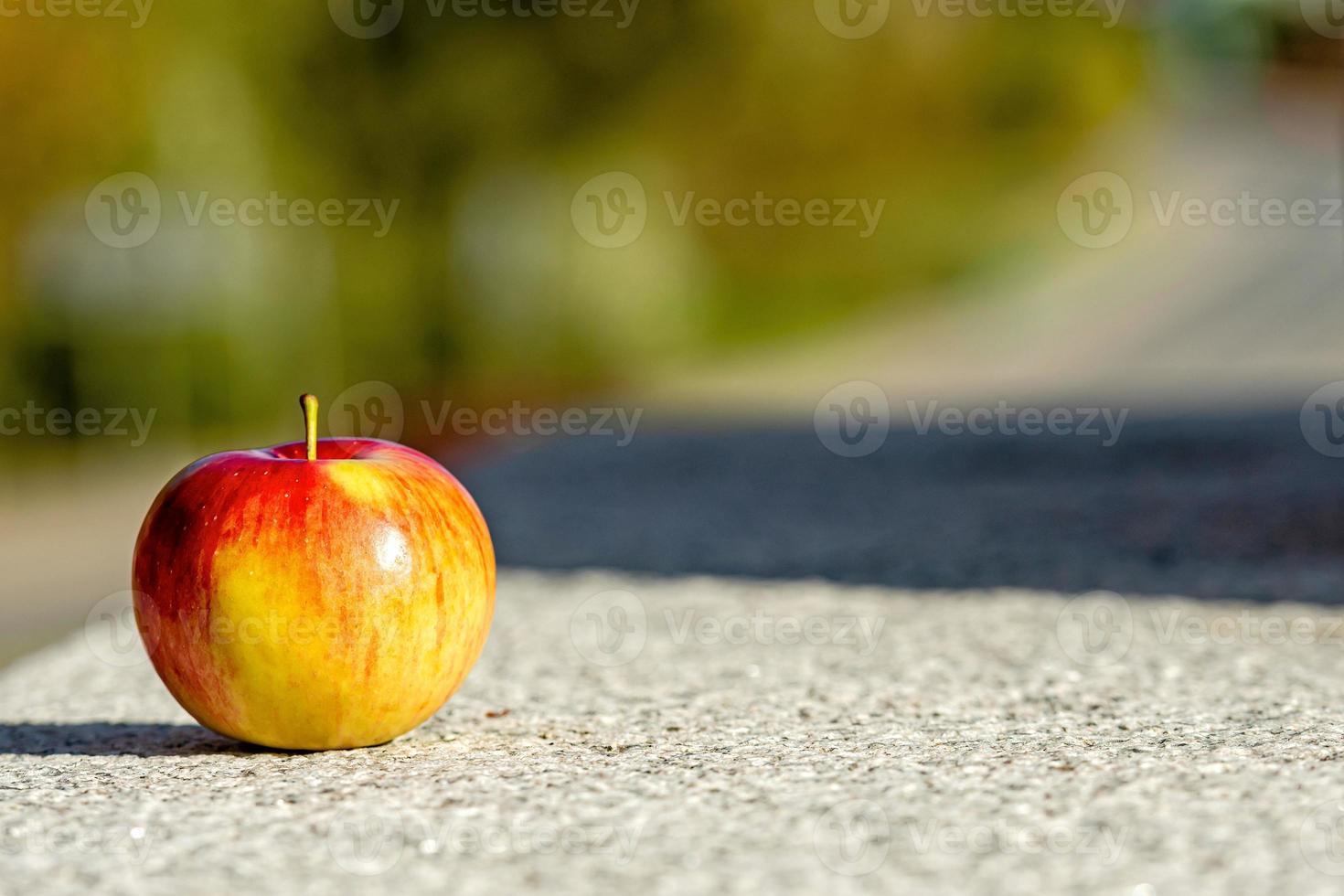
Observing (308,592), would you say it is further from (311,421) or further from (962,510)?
(962,510)

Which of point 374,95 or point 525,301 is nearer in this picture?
point 374,95

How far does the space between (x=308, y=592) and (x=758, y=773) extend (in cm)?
104

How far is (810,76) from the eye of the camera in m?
17.8

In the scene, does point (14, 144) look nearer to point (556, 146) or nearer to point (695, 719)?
point (556, 146)

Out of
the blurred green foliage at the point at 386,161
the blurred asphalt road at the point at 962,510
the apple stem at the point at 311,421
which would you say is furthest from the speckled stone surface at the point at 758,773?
the blurred green foliage at the point at 386,161

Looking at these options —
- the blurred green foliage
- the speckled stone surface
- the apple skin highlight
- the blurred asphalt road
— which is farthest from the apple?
the blurred green foliage

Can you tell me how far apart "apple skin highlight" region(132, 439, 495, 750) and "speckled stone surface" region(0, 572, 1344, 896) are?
157 mm

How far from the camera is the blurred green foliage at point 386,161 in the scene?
54.6ft

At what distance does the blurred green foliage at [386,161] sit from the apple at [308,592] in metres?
13.2

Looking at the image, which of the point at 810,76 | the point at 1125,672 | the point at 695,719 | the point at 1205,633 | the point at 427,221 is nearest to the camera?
the point at 695,719

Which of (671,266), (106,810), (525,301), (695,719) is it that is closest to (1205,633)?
(695,719)

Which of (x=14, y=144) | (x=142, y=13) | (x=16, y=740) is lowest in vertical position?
(x=16, y=740)

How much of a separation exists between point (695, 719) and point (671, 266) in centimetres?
2076

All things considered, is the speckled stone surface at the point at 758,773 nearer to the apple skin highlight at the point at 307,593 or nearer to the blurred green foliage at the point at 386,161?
the apple skin highlight at the point at 307,593
